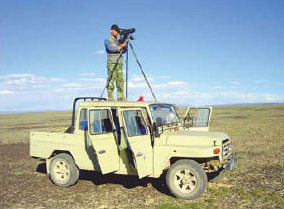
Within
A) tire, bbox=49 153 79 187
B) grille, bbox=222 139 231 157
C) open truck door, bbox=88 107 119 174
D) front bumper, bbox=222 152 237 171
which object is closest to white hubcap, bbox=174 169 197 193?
front bumper, bbox=222 152 237 171

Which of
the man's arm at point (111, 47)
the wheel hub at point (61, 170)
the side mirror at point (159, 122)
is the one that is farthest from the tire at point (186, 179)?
the man's arm at point (111, 47)

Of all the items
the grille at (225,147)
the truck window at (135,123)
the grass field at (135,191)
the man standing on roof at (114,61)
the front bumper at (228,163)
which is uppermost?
the man standing on roof at (114,61)

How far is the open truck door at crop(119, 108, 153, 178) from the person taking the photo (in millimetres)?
7227

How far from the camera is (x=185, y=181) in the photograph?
24.0 feet

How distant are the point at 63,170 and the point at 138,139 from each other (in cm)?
275

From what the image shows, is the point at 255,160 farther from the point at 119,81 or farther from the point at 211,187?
the point at 119,81

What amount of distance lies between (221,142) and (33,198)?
486 centimetres

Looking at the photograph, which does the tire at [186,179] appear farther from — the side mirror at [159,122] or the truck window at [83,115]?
the truck window at [83,115]

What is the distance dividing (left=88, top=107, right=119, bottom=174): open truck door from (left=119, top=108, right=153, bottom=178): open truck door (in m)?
0.52

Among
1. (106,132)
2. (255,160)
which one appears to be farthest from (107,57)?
(255,160)

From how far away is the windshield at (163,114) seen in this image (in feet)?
26.2

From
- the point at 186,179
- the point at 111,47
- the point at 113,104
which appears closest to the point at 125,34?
the point at 111,47

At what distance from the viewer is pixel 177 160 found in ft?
25.0

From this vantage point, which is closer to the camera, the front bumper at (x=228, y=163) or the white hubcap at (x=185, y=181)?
the white hubcap at (x=185, y=181)
